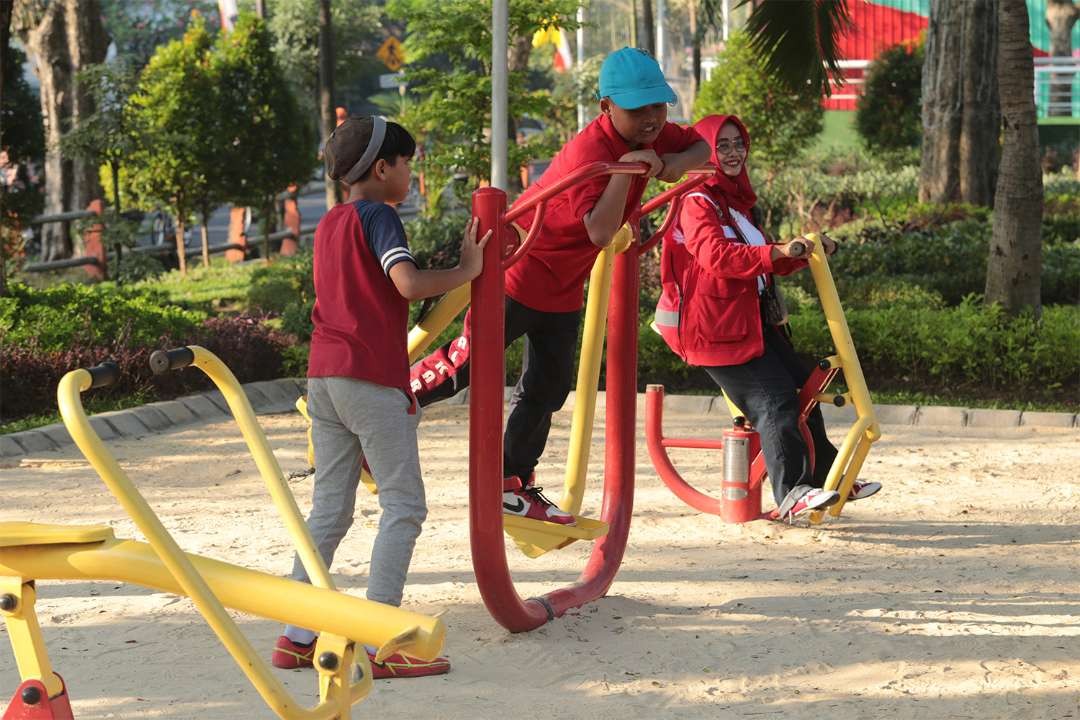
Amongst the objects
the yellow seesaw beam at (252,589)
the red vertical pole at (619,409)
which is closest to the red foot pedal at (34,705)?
the yellow seesaw beam at (252,589)

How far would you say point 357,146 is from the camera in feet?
12.9

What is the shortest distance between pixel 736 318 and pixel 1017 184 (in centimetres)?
418

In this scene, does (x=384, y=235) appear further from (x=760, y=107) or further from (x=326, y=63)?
(x=760, y=107)

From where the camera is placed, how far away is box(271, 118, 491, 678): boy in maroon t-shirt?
Result: 3859mm

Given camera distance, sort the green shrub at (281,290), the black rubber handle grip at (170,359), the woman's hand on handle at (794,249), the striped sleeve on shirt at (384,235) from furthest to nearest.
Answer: the green shrub at (281,290), the woman's hand on handle at (794,249), the striped sleeve on shirt at (384,235), the black rubber handle grip at (170,359)

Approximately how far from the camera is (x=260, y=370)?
9195 mm

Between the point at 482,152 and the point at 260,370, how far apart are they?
4580 millimetres

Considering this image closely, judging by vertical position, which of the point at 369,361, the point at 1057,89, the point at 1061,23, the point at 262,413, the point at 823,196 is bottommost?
the point at 262,413

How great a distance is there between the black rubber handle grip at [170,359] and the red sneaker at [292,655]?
3.35 ft

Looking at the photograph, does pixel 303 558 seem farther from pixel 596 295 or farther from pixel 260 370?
pixel 260 370

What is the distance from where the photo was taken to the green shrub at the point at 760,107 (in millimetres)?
Answer: 19562

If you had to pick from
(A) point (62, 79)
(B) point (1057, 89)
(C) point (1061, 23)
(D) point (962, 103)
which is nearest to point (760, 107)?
(D) point (962, 103)

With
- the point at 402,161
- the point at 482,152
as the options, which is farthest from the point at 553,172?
the point at 482,152

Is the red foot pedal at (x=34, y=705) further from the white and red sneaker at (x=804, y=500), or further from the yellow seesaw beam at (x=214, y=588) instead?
the white and red sneaker at (x=804, y=500)
